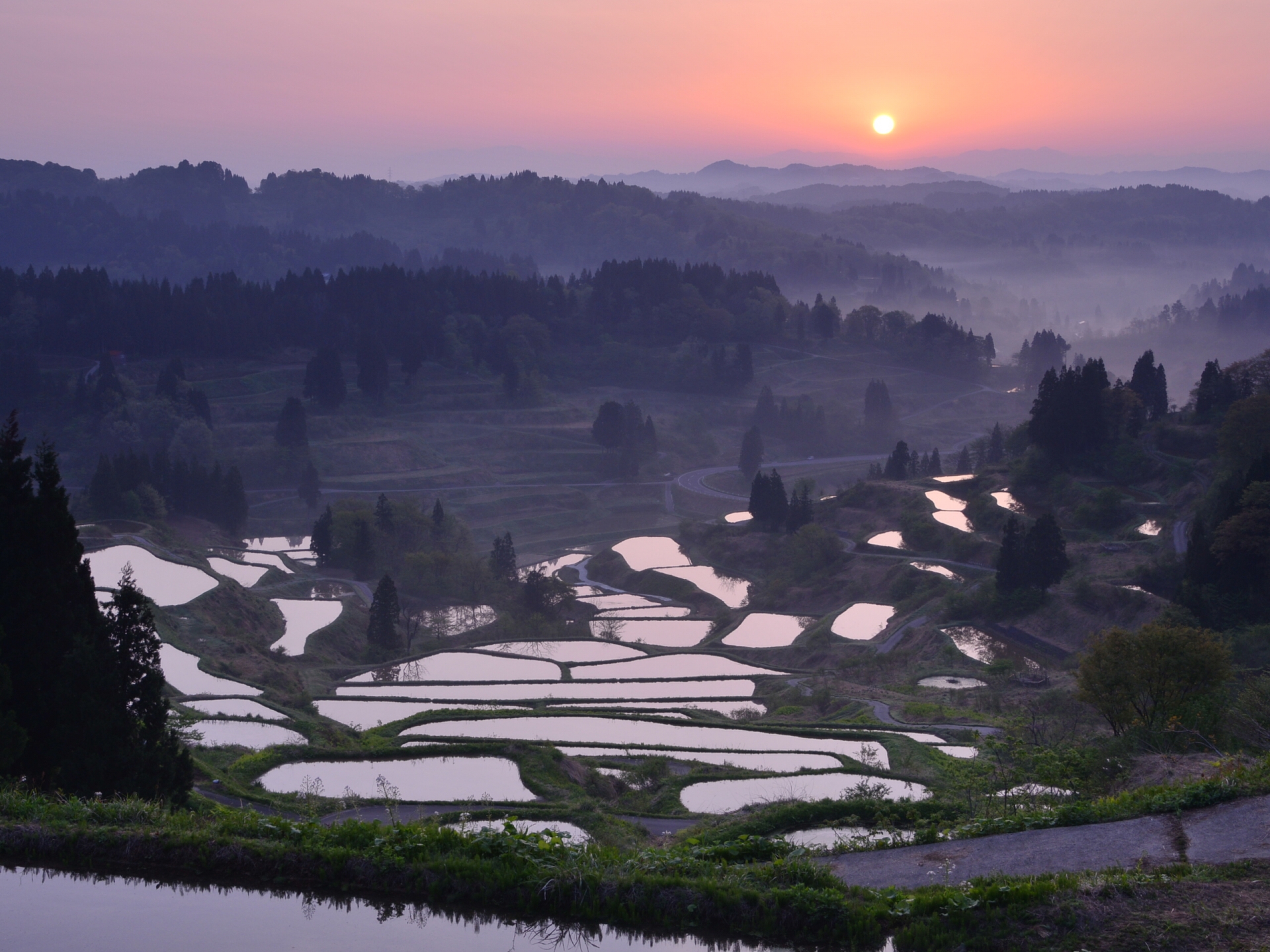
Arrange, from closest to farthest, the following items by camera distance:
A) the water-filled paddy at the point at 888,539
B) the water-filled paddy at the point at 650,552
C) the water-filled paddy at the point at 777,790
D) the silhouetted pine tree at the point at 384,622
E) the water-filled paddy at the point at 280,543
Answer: the water-filled paddy at the point at 777,790 → the silhouetted pine tree at the point at 384,622 → the water-filled paddy at the point at 888,539 → the water-filled paddy at the point at 650,552 → the water-filled paddy at the point at 280,543

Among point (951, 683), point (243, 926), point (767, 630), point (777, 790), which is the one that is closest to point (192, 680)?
point (777, 790)

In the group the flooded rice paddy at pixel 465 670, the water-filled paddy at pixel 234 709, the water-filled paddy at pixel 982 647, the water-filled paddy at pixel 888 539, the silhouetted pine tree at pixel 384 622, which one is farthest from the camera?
the water-filled paddy at pixel 888 539

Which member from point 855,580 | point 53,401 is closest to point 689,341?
point 53,401

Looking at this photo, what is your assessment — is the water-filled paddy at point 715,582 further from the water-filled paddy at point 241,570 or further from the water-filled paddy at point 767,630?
the water-filled paddy at point 241,570

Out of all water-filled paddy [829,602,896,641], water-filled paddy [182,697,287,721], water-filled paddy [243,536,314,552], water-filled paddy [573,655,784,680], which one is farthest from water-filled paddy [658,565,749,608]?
water-filled paddy [182,697,287,721]

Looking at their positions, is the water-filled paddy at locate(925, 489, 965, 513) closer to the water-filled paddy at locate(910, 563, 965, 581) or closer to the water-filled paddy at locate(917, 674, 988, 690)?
the water-filled paddy at locate(910, 563, 965, 581)

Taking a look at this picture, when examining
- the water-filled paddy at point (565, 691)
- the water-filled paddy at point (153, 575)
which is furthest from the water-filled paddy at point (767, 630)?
the water-filled paddy at point (153, 575)

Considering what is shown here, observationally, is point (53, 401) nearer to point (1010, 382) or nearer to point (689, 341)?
point (689, 341)
